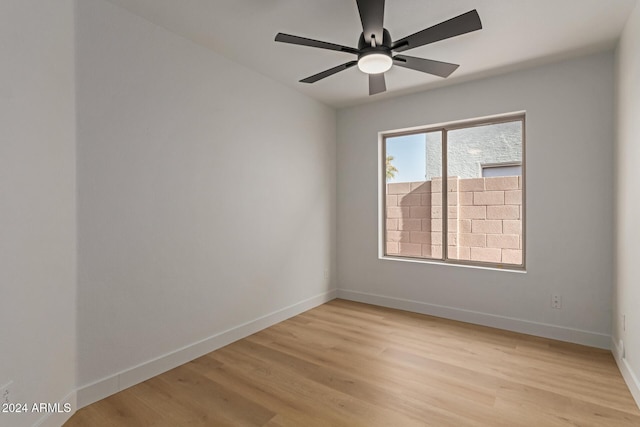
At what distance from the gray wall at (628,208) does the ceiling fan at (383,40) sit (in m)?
1.15

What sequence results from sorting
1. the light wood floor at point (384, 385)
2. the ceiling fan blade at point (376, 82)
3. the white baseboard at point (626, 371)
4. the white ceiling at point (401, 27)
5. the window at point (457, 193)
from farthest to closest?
1. the window at point (457, 193)
2. the ceiling fan blade at point (376, 82)
3. the white ceiling at point (401, 27)
4. the white baseboard at point (626, 371)
5. the light wood floor at point (384, 385)

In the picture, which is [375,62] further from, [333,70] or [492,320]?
[492,320]

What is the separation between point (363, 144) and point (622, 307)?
282cm

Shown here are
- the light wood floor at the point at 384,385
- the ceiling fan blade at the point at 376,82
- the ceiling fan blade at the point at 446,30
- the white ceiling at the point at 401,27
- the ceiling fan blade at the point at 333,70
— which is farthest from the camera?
the ceiling fan blade at the point at 376,82

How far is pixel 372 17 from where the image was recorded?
5.62 feet

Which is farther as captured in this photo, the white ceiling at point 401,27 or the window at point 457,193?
the window at point 457,193

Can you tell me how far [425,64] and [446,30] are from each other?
39 centimetres

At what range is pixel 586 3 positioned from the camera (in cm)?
207

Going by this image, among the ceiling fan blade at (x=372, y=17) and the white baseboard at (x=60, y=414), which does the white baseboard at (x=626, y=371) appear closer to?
the ceiling fan blade at (x=372, y=17)

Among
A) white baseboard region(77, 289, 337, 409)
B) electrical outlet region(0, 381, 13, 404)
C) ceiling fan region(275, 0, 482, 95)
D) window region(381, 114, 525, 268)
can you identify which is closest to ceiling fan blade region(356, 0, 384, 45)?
ceiling fan region(275, 0, 482, 95)

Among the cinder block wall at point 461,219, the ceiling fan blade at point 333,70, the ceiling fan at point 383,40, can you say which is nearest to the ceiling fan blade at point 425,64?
the ceiling fan at point 383,40

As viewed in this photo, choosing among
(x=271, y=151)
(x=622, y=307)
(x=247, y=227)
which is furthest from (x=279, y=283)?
(x=622, y=307)

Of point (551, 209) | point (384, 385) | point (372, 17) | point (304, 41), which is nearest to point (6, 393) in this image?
point (384, 385)

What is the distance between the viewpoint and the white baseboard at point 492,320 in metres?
2.77
